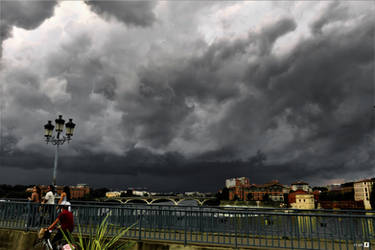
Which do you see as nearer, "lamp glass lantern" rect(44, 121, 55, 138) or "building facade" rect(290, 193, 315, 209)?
"lamp glass lantern" rect(44, 121, 55, 138)

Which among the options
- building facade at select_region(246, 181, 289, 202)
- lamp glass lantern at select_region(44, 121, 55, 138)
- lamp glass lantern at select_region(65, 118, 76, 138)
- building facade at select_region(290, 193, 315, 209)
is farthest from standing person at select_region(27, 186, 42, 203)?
building facade at select_region(246, 181, 289, 202)

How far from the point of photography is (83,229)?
974cm

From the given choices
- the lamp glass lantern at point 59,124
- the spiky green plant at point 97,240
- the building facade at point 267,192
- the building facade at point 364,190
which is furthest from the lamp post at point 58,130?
the building facade at point 267,192

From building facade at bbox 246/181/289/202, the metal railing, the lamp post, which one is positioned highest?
the lamp post

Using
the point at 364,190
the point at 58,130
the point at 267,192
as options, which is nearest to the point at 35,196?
the point at 58,130

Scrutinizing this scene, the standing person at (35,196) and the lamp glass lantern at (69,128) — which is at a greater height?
the lamp glass lantern at (69,128)

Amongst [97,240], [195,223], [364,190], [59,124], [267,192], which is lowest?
[267,192]

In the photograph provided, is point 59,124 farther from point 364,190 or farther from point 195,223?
point 364,190

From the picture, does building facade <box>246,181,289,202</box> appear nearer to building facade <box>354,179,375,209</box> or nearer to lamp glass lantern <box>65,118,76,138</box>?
building facade <box>354,179,375,209</box>

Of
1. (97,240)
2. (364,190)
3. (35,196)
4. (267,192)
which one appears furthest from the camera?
(267,192)

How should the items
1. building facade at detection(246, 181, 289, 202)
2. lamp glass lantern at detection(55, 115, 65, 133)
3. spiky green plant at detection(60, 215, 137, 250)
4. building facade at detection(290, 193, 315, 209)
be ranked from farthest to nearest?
building facade at detection(246, 181, 289, 202) → building facade at detection(290, 193, 315, 209) → lamp glass lantern at detection(55, 115, 65, 133) → spiky green plant at detection(60, 215, 137, 250)

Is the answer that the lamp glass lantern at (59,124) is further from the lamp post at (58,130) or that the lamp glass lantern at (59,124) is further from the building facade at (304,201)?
the building facade at (304,201)

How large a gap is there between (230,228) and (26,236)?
770 centimetres

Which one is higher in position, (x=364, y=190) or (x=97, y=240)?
(x=97, y=240)
